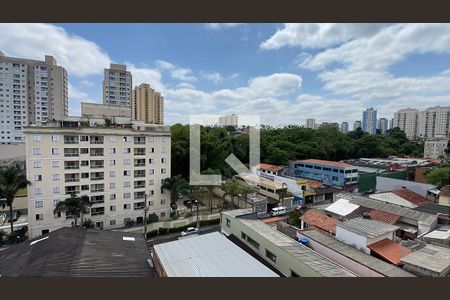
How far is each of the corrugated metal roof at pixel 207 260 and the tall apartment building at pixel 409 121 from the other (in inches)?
1393

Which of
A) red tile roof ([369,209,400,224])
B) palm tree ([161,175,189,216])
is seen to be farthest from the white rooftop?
palm tree ([161,175,189,216])

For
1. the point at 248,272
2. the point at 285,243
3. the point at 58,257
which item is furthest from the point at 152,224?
the point at 248,272

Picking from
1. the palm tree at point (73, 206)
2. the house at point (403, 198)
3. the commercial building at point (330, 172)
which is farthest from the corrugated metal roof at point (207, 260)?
the commercial building at point (330, 172)

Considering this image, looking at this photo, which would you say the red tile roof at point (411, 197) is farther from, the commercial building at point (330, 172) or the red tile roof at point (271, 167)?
Answer: the red tile roof at point (271, 167)

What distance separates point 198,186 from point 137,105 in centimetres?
1257

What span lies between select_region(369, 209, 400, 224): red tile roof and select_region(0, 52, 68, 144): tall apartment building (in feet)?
69.1

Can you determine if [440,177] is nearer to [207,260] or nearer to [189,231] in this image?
[189,231]

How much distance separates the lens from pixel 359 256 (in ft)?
12.2

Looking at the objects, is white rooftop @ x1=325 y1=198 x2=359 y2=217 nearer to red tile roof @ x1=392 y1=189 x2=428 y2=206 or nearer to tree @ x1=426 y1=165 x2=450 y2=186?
red tile roof @ x1=392 y1=189 x2=428 y2=206

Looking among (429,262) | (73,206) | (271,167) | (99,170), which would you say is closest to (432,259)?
(429,262)

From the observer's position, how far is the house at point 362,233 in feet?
13.3

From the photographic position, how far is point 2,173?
673 cm

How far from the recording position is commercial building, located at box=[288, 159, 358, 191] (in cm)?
1287

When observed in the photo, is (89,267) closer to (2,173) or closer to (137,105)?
(2,173)
